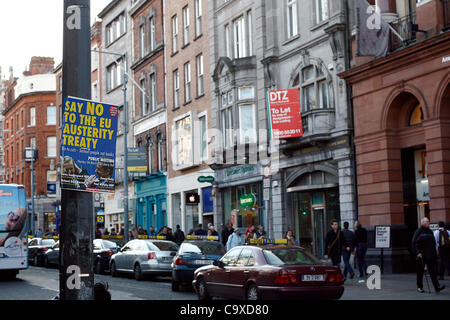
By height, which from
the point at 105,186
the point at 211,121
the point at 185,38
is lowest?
the point at 105,186

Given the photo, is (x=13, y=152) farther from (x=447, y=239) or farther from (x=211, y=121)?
(x=447, y=239)

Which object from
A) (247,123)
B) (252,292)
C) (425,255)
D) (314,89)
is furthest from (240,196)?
(252,292)

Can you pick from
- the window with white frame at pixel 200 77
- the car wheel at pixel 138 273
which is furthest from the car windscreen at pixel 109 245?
the window with white frame at pixel 200 77

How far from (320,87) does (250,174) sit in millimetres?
6361

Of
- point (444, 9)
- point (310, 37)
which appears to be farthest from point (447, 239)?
point (310, 37)

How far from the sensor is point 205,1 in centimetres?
3850

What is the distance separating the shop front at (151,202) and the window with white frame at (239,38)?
11087 mm

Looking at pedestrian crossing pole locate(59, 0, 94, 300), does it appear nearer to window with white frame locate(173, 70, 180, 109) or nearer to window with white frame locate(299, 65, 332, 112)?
window with white frame locate(299, 65, 332, 112)

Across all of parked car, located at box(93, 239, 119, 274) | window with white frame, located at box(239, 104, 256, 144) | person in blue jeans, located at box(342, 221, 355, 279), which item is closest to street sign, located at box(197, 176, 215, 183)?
window with white frame, located at box(239, 104, 256, 144)

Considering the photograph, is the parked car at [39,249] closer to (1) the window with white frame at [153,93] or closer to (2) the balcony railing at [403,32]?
(1) the window with white frame at [153,93]

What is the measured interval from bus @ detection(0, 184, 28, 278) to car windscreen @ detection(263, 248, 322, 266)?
11747 millimetres

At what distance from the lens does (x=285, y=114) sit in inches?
1131

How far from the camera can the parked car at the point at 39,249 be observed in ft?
120

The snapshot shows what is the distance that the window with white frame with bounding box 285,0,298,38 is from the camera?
30453mm
